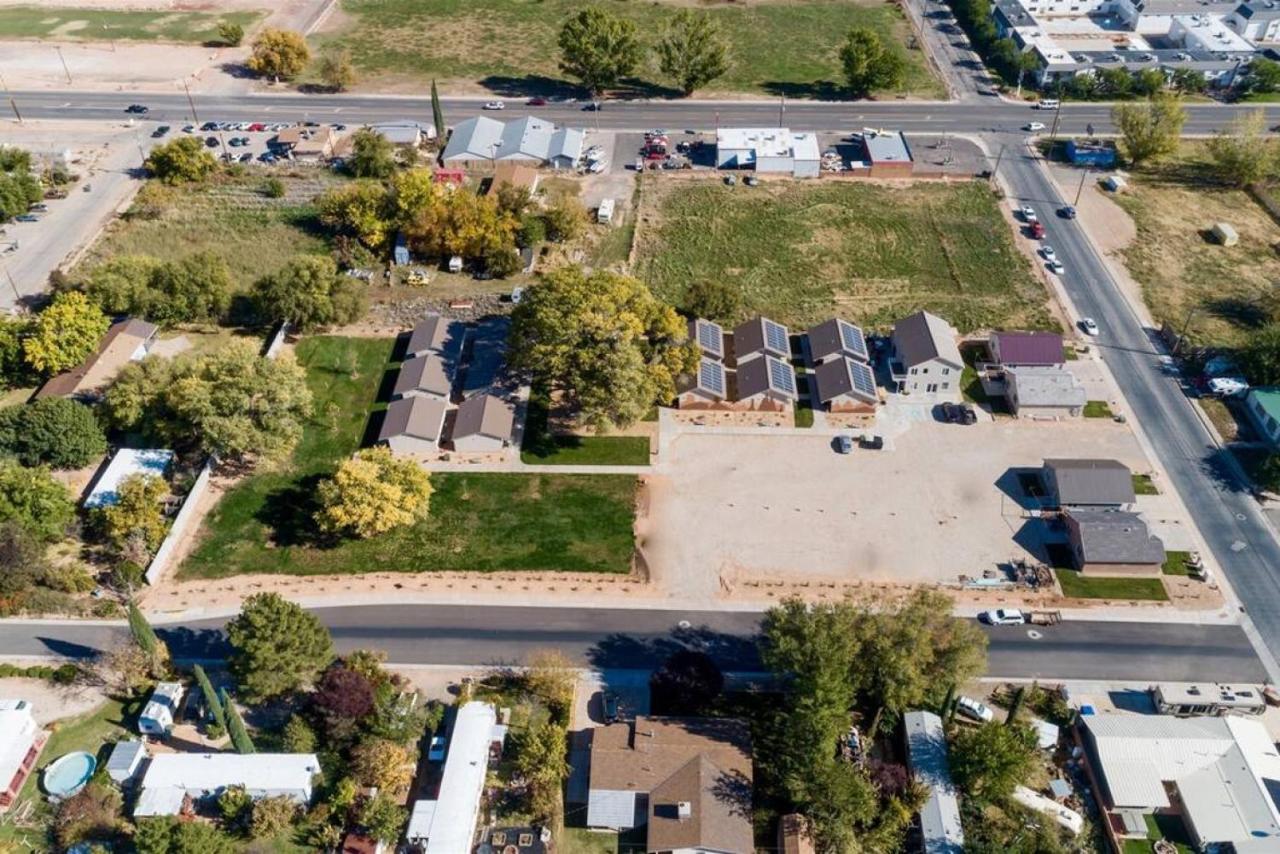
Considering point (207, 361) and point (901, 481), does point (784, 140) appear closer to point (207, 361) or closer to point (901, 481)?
point (901, 481)

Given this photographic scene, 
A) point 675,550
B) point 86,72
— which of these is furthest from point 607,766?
point 86,72

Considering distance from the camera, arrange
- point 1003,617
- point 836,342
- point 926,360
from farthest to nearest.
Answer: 1. point 836,342
2. point 926,360
3. point 1003,617

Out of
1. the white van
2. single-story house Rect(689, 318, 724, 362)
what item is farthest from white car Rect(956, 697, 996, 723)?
the white van

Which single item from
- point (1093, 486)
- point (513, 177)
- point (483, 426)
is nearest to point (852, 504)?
point (1093, 486)

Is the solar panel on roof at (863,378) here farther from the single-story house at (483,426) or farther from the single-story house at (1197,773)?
the single-story house at (1197,773)

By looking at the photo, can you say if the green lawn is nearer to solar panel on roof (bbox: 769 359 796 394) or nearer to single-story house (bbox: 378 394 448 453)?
solar panel on roof (bbox: 769 359 796 394)

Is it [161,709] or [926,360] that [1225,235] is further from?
[161,709]
